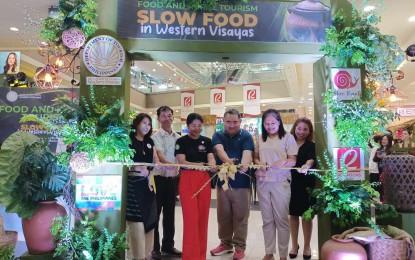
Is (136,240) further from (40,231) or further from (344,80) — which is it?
(344,80)

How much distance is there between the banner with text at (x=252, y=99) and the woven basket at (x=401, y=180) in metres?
7.32

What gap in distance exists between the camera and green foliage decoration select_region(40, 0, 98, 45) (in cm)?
316

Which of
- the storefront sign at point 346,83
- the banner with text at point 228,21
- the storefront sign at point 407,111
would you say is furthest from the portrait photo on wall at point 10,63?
the storefront sign at point 407,111

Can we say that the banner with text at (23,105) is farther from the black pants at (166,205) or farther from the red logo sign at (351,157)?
the red logo sign at (351,157)

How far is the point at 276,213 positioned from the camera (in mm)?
3461

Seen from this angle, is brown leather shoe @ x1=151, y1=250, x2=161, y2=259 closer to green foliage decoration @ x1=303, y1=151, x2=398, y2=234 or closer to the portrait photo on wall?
green foliage decoration @ x1=303, y1=151, x2=398, y2=234

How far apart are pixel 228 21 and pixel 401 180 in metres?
2.26

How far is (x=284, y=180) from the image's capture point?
11.5 feet

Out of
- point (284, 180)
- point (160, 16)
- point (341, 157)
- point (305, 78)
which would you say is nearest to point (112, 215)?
point (284, 180)

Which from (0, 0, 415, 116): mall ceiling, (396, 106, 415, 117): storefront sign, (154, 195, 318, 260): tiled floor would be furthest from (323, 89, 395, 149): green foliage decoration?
(396, 106, 415, 117): storefront sign

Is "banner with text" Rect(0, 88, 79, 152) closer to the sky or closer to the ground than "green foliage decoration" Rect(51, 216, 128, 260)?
closer to the sky

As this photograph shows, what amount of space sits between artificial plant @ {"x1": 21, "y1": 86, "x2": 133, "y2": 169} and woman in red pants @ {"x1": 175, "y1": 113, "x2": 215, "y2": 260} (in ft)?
2.05

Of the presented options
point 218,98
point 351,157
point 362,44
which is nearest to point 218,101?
point 218,98

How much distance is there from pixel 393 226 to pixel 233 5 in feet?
8.65
